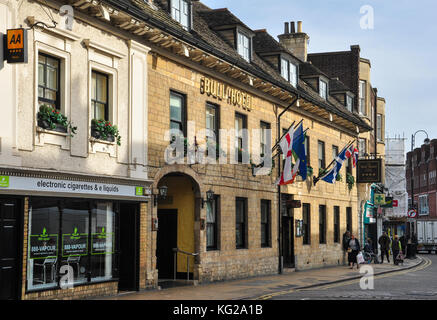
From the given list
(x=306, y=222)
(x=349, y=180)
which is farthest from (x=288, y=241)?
(x=349, y=180)

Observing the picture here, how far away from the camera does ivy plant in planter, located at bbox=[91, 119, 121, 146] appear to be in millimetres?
17125

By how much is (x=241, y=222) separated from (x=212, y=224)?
95.3 inches

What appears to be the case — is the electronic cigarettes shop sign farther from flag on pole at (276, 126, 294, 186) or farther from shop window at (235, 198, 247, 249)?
flag on pole at (276, 126, 294, 186)

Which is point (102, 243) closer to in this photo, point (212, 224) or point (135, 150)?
point (135, 150)

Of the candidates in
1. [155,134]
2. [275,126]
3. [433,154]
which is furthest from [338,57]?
[433,154]

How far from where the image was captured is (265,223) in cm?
2761

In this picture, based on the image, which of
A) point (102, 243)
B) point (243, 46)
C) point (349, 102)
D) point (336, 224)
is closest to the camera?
point (102, 243)

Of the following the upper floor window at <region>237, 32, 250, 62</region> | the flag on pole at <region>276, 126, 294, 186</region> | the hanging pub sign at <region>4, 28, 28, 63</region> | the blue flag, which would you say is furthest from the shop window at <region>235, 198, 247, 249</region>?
the hanging pub sign at <region>4, 28, 28, 63</region>

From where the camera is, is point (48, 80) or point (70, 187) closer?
point (48, 80)

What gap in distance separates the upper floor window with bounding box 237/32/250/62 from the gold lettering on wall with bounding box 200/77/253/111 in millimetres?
2069

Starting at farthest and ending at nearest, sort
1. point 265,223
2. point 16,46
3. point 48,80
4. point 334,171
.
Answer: point 334,171 < point 265,223 < point 48,80 < point 16,46

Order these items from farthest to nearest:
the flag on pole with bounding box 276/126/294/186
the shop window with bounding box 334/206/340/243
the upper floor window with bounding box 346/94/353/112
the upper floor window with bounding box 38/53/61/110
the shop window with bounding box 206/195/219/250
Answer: the upper floor window with bounding box 346/94/353/112
the shop window with bounding box 334/206/340/243
the flag on pole with bounding box 276/126/294/186
the shop window with bounding box 206/195/219/250
the upper floor window with bounding box 38/53/61/110

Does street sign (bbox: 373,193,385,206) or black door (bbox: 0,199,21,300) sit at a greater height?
street sign (bbox: 373,193,385,206)

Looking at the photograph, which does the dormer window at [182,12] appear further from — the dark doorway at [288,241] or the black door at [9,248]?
the dark doorway at [288,241]
